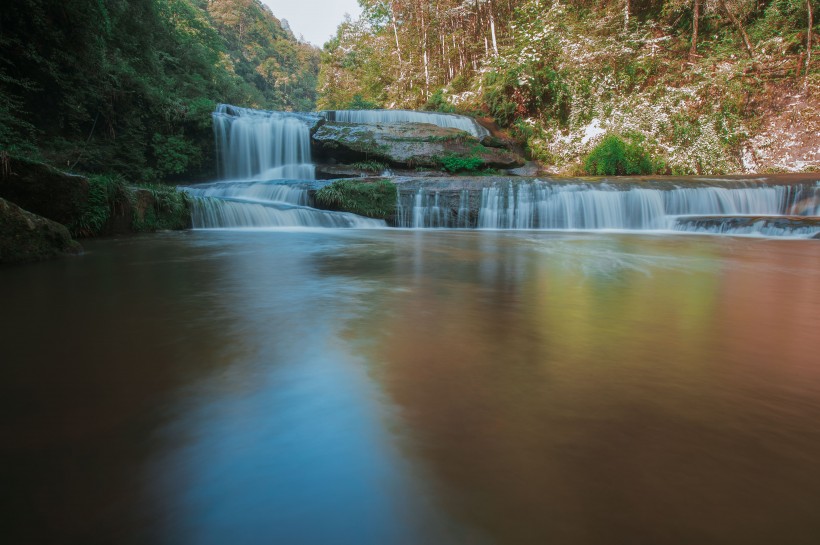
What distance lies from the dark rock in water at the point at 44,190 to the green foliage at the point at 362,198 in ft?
16.8

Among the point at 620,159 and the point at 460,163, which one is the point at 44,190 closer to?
the point at 460,163

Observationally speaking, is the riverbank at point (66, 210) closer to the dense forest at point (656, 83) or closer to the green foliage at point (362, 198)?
the green foliage at point (362, 198)

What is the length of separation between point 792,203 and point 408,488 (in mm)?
12620

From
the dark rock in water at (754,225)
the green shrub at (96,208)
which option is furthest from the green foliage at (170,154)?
the dark rock in water at (754,225)

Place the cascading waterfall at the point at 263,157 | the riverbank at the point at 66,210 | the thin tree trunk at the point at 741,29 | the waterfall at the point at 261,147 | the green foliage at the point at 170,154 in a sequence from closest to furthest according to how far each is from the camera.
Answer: the riverbank at the point at 66,210, the cascading waterfall at the point at 263,157, the green foliage at the point at 170,154, the waterfall at the point at 261,147, the thin tree trunk at the point at 741,29

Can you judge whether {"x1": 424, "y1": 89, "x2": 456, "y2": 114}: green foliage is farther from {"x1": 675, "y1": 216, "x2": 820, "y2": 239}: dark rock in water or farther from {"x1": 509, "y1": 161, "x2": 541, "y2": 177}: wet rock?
{"x1": 675, "y1": 216, "x2": 820, "y2": 239}: dark rock in water

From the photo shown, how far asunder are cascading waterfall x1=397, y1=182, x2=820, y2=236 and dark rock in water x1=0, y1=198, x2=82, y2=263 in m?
7.10

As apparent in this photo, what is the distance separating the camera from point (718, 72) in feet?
47.9

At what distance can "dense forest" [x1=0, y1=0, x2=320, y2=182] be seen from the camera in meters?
9.25

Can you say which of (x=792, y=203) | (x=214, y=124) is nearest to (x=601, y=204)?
(x=792, y=203)

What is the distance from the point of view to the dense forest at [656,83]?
13.9 meters

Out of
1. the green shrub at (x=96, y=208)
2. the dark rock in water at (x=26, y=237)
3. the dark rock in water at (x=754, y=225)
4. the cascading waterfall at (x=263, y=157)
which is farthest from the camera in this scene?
the cascading waterfall at (x=263, y=157)

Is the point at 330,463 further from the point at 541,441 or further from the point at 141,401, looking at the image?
the point at 141,401

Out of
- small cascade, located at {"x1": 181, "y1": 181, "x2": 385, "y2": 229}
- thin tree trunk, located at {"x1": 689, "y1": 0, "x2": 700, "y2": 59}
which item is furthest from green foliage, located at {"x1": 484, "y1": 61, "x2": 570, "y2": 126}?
small cascade, located at {"x1": 181, "y1": 181, "x2": 385, "y2": 229}
